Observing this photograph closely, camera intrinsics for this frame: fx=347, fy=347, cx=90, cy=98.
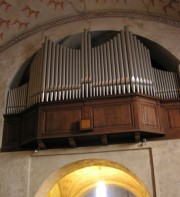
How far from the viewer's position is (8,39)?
10.3 m

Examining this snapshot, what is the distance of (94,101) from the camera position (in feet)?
27.3

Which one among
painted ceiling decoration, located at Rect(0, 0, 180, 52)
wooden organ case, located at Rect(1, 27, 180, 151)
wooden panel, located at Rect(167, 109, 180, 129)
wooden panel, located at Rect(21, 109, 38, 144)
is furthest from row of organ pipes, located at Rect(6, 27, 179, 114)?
painted ceiling decoration, located at Rect(0, 0, 180, 52)

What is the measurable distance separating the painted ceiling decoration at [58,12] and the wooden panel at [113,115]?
3175 mm

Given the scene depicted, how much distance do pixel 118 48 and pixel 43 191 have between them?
4089 mm

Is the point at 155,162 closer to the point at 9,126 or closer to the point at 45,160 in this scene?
the point at 45,160

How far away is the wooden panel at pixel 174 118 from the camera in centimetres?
830

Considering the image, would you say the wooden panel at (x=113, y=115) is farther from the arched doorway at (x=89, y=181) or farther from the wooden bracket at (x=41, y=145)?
the arched doorway at (x=89, y=181)

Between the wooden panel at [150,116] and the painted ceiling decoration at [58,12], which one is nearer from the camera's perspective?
the wooden panel at [150,116]

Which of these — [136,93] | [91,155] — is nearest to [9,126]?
[91,155]

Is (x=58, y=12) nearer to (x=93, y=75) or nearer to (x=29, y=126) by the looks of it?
(x=93, y=75)

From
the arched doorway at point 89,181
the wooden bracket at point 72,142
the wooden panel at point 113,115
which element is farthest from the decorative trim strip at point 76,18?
the arched doorway at point 89,181

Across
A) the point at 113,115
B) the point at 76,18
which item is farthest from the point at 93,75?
the point at 76,18

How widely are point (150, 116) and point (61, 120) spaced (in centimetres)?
211

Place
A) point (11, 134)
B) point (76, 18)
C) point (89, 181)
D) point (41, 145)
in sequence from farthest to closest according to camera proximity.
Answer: point (89, 181) → point (76, 18) → point (11, 134) → point (41, 145)
